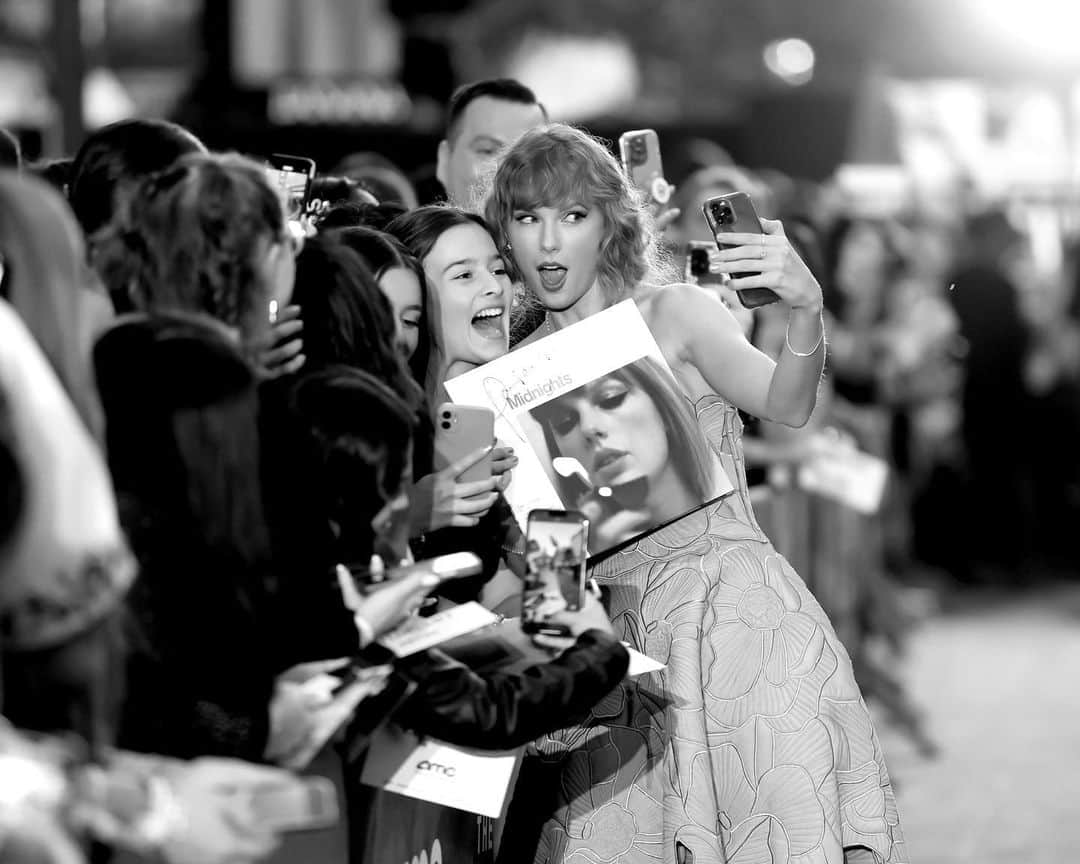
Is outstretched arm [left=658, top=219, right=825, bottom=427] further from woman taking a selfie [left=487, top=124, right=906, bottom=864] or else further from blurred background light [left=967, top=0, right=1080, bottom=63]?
blurred background light [left=967, top=0, right=1080, bottom=63]

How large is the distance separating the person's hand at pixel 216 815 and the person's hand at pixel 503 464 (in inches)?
44.0

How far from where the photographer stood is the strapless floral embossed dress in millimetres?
3361

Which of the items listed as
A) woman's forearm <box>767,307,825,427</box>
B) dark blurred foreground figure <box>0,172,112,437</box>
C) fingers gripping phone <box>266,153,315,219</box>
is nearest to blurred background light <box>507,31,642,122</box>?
fingers gripping phone <box>266,153,315,219</box>

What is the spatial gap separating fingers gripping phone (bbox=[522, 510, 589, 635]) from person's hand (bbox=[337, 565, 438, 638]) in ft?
0.66

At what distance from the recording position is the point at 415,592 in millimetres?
2516

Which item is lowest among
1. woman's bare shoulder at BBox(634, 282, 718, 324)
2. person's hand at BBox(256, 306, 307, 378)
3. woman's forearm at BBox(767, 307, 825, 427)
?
woman's forearm at BBox(767, 307, 825, 427)

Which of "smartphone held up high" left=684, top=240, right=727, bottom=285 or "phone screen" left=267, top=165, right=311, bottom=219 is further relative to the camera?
"smartphone held up high" left=684, top=240, right=727, bottom=285

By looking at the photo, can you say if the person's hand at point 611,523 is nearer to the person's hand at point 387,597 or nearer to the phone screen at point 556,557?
the phone screen at point 556,557

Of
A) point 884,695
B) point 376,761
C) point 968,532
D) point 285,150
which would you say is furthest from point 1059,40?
point 376,761

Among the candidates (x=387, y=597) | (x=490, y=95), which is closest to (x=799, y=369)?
(x=387, y=597)

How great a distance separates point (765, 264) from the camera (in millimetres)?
3182

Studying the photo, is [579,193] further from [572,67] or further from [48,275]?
[572,67]

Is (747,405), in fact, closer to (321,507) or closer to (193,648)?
(321,507)

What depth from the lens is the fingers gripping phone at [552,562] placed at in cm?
266
